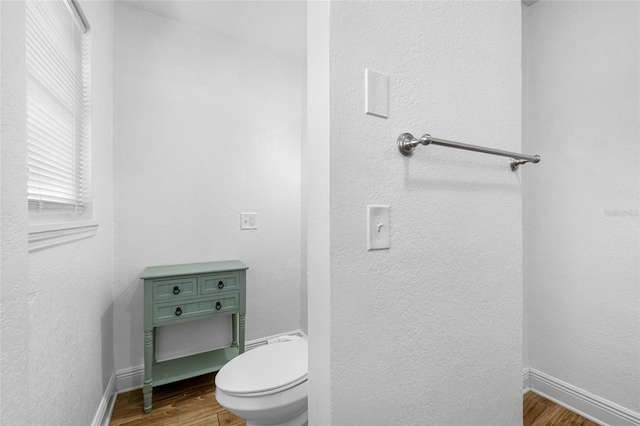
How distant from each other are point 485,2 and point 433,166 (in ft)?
2.13

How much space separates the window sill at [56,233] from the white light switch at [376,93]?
954mm

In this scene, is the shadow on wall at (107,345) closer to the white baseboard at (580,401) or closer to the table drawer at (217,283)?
the table drawer at (217,283)

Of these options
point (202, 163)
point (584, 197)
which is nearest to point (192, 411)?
point (202, 163)

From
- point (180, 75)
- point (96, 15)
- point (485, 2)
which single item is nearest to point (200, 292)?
point (180, 75)

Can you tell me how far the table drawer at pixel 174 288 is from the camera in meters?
1.68

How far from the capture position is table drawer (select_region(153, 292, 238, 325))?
169 centimetres

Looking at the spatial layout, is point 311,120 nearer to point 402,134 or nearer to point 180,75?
point 402,134

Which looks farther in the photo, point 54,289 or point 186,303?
point 186,303

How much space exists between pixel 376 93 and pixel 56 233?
1.10 metres

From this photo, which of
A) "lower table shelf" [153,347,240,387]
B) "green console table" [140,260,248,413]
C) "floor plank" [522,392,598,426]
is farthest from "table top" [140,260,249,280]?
"floor plank" [522,392,598,426]

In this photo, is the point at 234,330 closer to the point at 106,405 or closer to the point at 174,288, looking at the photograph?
the point at 174,288

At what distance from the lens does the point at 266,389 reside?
3.70 ft

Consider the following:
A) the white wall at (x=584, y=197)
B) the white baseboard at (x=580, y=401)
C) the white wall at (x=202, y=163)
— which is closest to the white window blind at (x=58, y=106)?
the white wall at (x=202, y=163)

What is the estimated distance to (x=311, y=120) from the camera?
79cm
